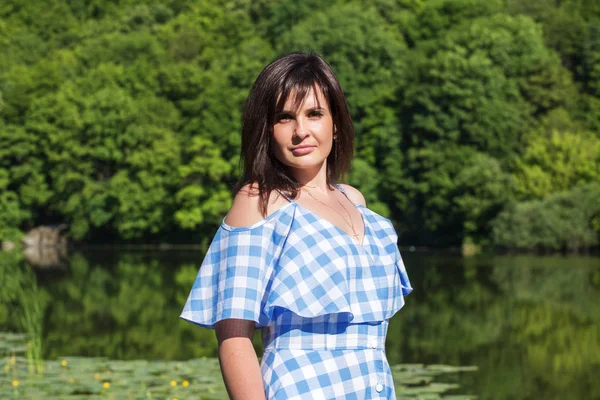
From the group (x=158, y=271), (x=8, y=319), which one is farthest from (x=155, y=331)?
(x=158, y=271)

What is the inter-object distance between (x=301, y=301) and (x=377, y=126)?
38.9 metres

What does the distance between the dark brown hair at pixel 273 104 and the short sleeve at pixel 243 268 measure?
4.4 inches

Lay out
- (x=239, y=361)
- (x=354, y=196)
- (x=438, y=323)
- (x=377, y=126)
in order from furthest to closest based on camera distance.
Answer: (x=377, y=126)
(x=438, y=323)
(x=354, y=196)
(x=239, y=361)

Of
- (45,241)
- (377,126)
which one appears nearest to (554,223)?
(377,126)

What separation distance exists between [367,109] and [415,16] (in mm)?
8921

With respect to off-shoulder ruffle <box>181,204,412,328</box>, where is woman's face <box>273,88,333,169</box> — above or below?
above

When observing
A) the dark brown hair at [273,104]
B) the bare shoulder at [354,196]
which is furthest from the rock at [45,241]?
the dark brown hair at [273,104]

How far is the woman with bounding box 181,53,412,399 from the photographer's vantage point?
82.5 inches

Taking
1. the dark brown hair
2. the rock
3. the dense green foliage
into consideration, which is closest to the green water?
the dark brown hair

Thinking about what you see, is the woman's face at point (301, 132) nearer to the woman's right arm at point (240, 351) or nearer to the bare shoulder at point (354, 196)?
the woman's right arm at point (240, 351)

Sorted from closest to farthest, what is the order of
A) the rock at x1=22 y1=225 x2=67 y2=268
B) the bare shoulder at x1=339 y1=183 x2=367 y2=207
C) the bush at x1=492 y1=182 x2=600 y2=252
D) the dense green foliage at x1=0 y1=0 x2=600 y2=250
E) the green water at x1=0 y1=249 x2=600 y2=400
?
the bare shoulder at x1=339 y1=183 x2=367 y2=207
the green water at x1=0 y1=249 x2=600 y2=400
the bush at x1=492 y1=182 x2=600 y2=252
the dense green foliage at x1=0 y1=0 x2=600 y2=250
the rock at x1=22 y1=225 x2=67 y2=268

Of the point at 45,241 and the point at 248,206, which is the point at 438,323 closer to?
the point at 248,206

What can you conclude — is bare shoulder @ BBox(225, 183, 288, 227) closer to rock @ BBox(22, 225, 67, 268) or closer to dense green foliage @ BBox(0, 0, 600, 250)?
dense green foliage @ BBox(0, 0, 600, 250)

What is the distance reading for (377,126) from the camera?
134ft
